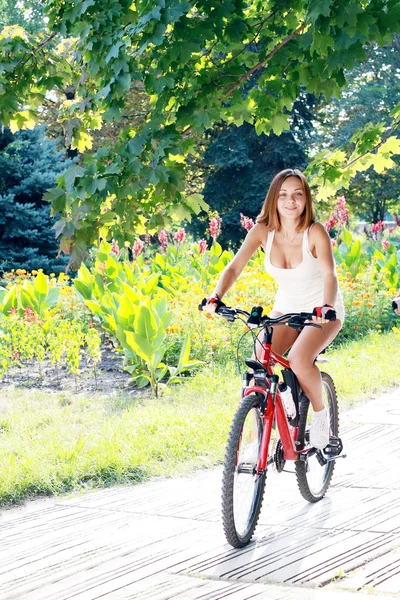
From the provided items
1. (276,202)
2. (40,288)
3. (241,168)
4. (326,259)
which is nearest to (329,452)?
(326,259)

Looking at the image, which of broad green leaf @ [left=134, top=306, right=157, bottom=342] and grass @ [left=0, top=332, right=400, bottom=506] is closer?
grass @ [left=0, top=332, right=400, bottom=506]

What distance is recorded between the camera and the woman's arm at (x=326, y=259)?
4.32 meters

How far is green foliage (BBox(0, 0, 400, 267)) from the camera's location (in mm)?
4258

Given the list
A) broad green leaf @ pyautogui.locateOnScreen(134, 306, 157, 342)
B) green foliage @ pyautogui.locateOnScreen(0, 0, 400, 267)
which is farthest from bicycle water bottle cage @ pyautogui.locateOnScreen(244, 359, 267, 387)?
broad green leaf @ pyautogui.locateOnScreen(134, 306, 157, 342)

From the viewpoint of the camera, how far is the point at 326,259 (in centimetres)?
440

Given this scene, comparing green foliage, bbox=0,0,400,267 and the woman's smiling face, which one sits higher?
green foliage, bbox=0,0,400,267

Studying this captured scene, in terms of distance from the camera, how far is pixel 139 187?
4352 millimetres

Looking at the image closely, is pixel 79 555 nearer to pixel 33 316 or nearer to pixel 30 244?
pixel 33 316

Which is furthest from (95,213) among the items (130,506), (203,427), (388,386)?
(388,386)

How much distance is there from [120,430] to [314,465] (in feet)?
5.62

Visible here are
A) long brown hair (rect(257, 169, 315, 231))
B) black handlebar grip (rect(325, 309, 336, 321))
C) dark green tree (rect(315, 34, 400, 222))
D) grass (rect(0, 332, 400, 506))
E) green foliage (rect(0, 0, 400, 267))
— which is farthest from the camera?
dark green tree (rect(315, 34, 400, 222))

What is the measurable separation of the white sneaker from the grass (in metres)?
1.07

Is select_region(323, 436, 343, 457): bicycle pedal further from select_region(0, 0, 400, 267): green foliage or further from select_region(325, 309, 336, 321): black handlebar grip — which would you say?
select_region(0, 0, 400, 267): green foliage

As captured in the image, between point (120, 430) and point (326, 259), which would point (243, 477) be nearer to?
point (326, 259)
